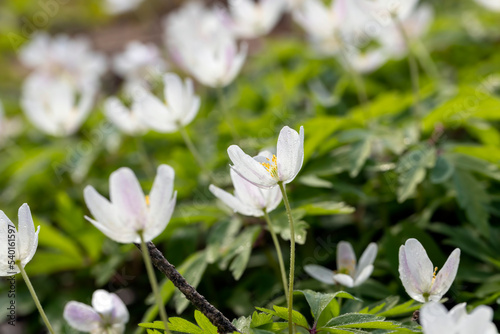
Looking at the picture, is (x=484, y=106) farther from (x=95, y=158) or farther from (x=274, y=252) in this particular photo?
(x=95, y=158)

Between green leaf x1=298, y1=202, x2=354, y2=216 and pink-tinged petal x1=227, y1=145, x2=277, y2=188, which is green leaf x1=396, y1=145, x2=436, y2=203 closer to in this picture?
green leaf x1=298, y1=202, x2=354, y2=216

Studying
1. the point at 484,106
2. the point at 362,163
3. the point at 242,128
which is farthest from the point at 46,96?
the point at 484,106

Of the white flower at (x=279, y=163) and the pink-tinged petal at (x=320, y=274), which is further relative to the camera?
the pink-tinged petal at (x=320, y=274)

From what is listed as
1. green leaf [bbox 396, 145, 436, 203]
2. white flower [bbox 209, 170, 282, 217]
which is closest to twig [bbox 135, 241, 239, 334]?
white flower [bbox 209, 170, 282, 217]

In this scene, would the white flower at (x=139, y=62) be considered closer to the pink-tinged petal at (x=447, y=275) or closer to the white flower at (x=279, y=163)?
the white flower at (x=279, y=163)

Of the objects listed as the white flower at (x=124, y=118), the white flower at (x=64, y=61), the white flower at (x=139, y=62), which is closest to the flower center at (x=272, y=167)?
the white flower at (x=124, y=118)
